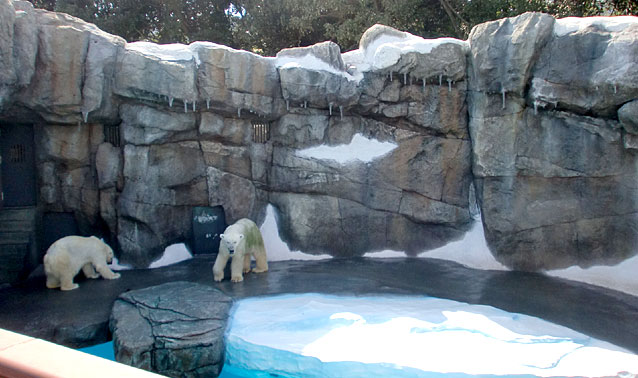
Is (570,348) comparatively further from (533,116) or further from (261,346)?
(533,116)

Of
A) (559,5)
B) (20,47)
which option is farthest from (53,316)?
(559,5)

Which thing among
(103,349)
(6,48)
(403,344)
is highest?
(6,48)

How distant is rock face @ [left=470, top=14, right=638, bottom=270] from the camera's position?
698 cm

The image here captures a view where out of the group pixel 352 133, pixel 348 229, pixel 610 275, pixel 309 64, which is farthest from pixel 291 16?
pixel 610 275

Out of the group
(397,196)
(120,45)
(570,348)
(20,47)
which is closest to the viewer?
(570,348)

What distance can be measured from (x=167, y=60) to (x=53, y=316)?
4.11 metres

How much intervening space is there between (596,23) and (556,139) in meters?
1.76

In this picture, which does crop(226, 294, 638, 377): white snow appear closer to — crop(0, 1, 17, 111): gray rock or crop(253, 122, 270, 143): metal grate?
crop(253, 122, 270, 143): metal grate

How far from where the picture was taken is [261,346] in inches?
190

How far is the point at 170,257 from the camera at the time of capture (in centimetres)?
834

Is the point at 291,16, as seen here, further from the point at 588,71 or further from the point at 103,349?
the point at 103,349

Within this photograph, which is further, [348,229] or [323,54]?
[348,229]

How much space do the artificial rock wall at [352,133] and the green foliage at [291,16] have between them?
5.37 metres

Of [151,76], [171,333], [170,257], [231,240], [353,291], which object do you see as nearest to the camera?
[171,333]
